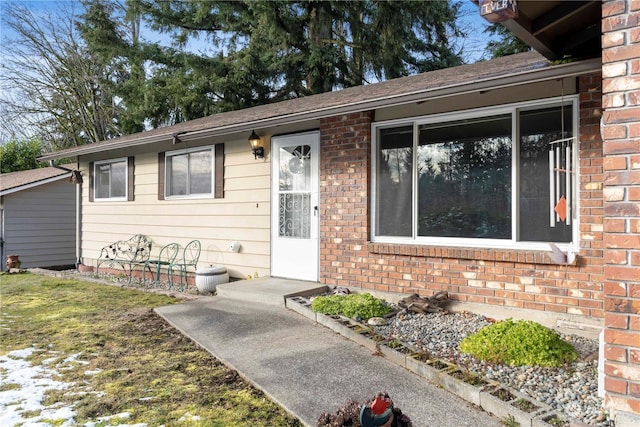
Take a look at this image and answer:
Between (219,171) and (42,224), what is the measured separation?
27.6 feet

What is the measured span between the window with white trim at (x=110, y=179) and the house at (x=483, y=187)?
313 cm

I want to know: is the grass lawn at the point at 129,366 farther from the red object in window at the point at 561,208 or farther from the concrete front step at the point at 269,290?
the red object in window at the point at 561,208

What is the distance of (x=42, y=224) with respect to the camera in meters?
12.9

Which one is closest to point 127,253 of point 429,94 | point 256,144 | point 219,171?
point 219,171

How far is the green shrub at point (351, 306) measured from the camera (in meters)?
4.57

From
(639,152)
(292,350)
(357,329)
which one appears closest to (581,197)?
(639,152)

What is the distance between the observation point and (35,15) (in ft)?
63.2

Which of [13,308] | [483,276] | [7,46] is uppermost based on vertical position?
[7,46]

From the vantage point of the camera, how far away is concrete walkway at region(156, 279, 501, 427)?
9.27ft

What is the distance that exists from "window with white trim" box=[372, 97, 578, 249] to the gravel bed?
0.94 metres

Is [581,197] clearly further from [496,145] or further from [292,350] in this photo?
[292,350]

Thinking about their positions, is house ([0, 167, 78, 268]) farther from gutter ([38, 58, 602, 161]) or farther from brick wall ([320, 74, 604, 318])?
brick wall ([320, 74, 604, 318])

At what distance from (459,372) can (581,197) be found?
2.15m

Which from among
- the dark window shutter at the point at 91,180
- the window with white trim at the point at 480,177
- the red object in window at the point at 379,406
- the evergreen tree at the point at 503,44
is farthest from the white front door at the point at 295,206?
the evergreen tree at the point at 503,44
